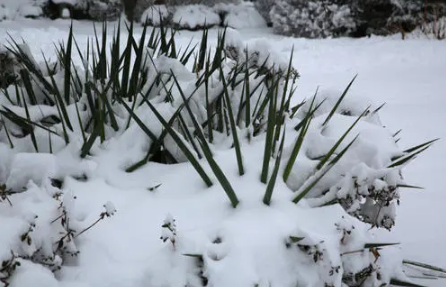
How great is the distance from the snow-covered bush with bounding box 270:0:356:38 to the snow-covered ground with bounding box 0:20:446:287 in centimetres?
199

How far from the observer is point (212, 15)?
13961 millimetres

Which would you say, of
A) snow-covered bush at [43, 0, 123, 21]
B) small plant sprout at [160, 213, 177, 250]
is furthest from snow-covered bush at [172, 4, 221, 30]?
small plant sprout at [160, 213, 177, 250]

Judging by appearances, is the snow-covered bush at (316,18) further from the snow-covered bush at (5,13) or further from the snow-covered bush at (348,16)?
the snow-covered bush at (5,13)

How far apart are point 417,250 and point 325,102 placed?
727mm

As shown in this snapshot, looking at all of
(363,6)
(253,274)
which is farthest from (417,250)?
(363,6)

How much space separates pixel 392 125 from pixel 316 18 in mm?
8195

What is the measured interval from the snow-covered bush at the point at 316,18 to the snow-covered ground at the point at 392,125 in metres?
1.99

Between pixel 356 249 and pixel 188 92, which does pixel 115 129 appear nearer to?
pixel 188 92

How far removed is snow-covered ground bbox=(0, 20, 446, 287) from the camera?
1165 mm

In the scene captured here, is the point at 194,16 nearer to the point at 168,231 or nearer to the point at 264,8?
the point at 264,8

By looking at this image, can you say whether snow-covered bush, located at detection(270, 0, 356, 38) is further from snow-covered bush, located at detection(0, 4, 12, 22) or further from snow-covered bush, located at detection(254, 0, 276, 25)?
snow-covered bush, located at detection(0, 4, 12, 22)

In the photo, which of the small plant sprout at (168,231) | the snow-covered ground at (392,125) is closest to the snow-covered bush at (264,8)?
the snow-covered ground at (392,125)

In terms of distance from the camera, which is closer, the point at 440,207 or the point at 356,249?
the point at 356,249

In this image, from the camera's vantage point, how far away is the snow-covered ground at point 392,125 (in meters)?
1.17
